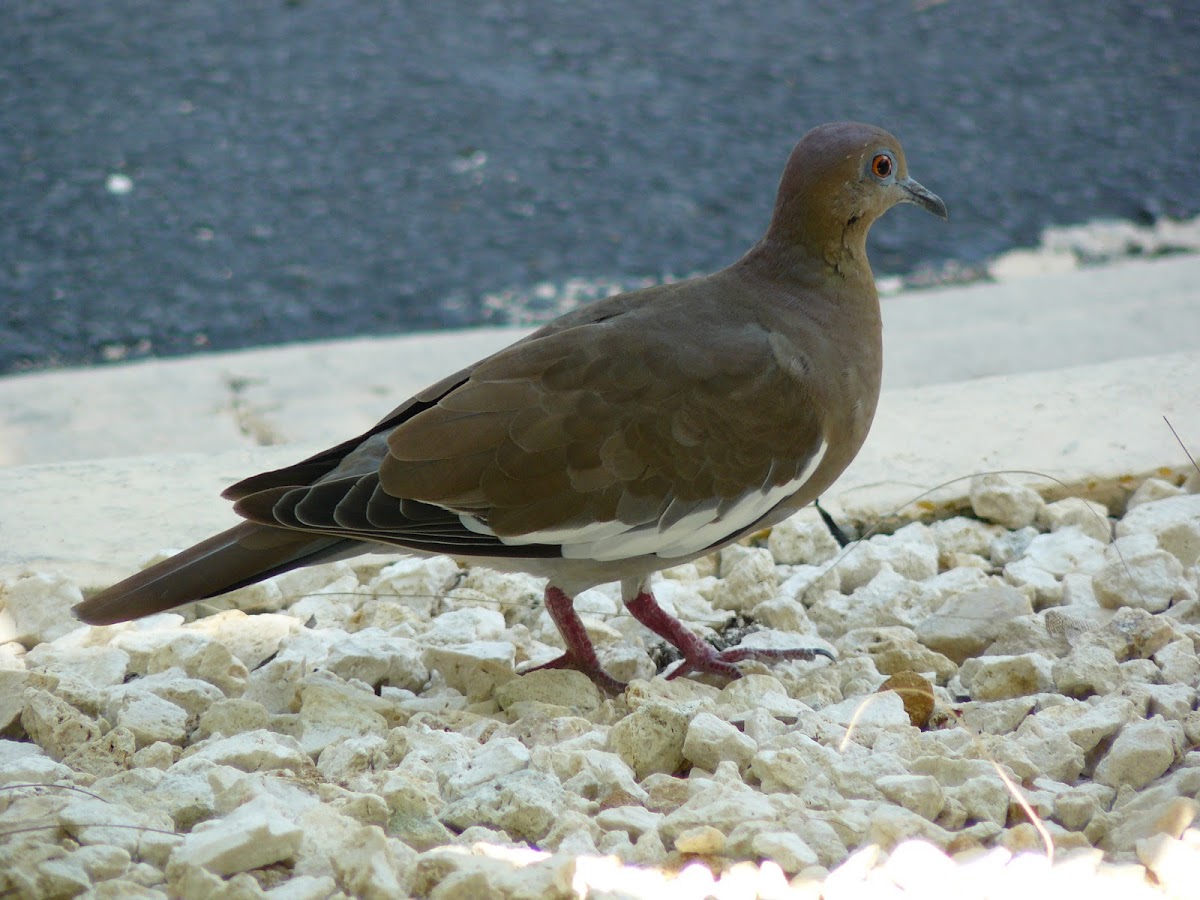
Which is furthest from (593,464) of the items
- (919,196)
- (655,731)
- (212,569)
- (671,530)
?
(919,196)

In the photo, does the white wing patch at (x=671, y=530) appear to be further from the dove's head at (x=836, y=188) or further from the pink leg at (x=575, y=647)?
the dove's head at (x=836, y=188)

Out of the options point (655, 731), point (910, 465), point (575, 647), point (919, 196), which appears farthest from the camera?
point (910, 465)

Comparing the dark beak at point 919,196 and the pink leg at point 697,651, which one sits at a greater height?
the dark beak at point 919,196

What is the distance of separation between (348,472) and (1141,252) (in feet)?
12.4

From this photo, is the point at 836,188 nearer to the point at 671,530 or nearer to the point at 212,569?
the point at 671,530

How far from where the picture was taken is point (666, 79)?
656 cm

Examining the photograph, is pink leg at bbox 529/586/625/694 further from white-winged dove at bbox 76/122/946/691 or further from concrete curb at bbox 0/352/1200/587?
concrete curb at bbox 0/352/1200/587

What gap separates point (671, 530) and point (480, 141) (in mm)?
3779

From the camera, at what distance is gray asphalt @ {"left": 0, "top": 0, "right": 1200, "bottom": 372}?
5.27 m

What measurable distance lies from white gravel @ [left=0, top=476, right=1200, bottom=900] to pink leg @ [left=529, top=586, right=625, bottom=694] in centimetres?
6

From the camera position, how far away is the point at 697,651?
2752 millimetres

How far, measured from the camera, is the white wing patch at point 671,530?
256 centimetres

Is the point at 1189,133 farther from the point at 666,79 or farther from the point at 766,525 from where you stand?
the point at 766,525

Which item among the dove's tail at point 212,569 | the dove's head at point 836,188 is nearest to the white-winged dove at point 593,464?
the dove's tail at point 212,569
